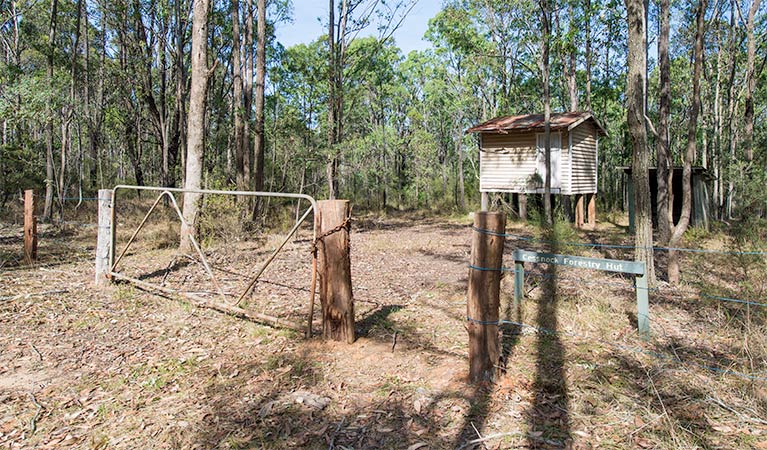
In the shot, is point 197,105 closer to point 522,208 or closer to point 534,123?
point 534,123

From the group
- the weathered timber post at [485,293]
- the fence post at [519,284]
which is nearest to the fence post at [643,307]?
the fence post at [519,284]

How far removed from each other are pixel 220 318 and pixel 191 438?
2.77 m

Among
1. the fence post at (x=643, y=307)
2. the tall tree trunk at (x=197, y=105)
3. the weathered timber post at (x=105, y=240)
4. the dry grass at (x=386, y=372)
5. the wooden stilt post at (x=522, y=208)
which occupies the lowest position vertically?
the dry grass at (x=386, y=372)

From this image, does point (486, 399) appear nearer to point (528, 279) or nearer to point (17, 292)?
point (528, 279)

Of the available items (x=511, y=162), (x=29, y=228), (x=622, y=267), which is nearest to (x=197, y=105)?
(x=29, y=228)

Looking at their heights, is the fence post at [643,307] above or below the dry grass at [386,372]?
above

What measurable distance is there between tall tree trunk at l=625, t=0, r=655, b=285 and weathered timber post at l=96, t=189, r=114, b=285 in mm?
7531

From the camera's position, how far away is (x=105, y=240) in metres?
7.49

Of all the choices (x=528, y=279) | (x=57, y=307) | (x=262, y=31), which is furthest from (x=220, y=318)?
(x=262, y=31)

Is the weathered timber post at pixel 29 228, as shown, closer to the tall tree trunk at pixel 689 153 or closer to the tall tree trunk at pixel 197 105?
the tall tree trunk at pixel 197 105

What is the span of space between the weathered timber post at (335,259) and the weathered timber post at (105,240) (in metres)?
4.24

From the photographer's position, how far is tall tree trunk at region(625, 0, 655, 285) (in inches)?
255

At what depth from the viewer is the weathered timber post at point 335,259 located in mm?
4961

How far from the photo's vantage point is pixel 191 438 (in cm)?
356
